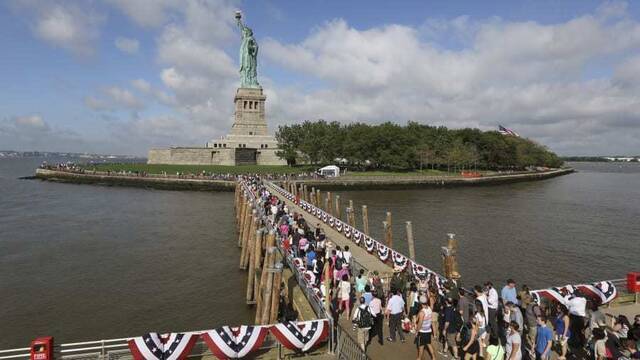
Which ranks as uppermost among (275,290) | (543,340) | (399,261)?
(543,340)

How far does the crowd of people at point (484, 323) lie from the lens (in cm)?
877

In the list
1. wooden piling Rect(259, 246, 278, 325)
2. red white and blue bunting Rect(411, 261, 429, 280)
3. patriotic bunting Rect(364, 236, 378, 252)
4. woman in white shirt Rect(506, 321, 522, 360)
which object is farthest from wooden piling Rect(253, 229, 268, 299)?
woman in white shirt Rect(506, 321, 522, 360)

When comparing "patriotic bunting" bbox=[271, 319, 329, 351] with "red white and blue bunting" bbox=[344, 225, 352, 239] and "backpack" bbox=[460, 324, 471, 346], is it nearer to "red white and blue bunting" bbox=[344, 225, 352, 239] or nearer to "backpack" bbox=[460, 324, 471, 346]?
"backpack" bbox=[460, 324, 471, 346]

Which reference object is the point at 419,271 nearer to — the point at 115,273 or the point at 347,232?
the point at 347,232

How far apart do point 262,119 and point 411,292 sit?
275ft

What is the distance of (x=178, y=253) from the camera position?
28.1 metres

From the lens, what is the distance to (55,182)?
260ft

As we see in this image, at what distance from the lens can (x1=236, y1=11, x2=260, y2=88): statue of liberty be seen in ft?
285

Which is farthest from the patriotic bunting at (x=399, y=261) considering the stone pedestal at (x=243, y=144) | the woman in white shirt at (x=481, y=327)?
the stone pedestal at (x=243, y=144)

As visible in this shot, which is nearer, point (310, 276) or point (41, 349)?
point (41, 349)

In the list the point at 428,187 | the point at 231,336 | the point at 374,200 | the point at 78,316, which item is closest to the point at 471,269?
the point at 231,336

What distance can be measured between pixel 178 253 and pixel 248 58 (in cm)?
6852

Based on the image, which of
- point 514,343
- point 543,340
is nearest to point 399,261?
point 543,340

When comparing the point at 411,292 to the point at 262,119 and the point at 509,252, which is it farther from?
the point at 262,119
